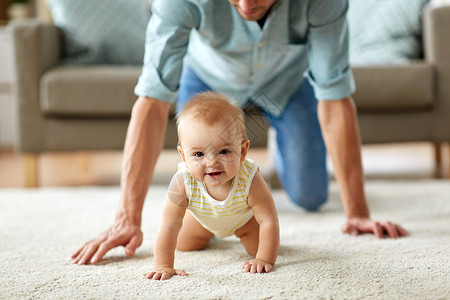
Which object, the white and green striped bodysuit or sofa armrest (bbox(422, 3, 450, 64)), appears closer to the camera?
the white and green striped bodysuit

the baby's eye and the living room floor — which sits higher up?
the baby's eye

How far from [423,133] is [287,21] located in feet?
3.25

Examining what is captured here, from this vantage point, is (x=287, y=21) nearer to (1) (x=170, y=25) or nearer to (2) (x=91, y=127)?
(1) (x=170, y=25)

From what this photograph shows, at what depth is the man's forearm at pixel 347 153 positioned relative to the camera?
1198mm

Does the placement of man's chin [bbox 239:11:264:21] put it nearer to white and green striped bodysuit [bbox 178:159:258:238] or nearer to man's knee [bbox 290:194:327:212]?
white and green striped bodysuit [bbox 178:159:258:238]

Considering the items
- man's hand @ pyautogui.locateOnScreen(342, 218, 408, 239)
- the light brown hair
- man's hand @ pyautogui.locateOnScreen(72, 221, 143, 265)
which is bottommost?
man's hand @ pyautogui.locateOnScreen(342, 218, 408, 239)

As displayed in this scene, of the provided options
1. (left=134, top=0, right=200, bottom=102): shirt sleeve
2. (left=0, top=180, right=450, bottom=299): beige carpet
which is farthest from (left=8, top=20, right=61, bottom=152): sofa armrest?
(left=134, top=0, right=200, bottom=102): shirt sleeve

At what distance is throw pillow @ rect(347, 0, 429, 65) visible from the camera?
7.25 feet

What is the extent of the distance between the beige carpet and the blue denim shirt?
34 cm

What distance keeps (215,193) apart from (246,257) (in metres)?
0.17

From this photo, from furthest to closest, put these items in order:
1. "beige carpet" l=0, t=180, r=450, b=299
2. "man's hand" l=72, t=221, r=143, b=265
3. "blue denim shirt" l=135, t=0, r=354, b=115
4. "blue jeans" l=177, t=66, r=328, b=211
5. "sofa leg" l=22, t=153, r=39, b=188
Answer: "sofa leg" l=22, t=153, r=39, b=188
"blue jeans" l=177, t=66, r=328, b=211
"blue denim shirt" l=135, t=0, r=354, b=115
"man's hand" l=72, t=221, r=143, b=265
"beige carpet" l=0, t=180, r=450, b=299

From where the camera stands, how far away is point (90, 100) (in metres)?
1.92

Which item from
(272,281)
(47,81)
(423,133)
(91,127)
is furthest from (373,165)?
(272,281)

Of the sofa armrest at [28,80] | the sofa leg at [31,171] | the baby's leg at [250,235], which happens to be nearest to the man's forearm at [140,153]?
the baby's leg at [250,235]
